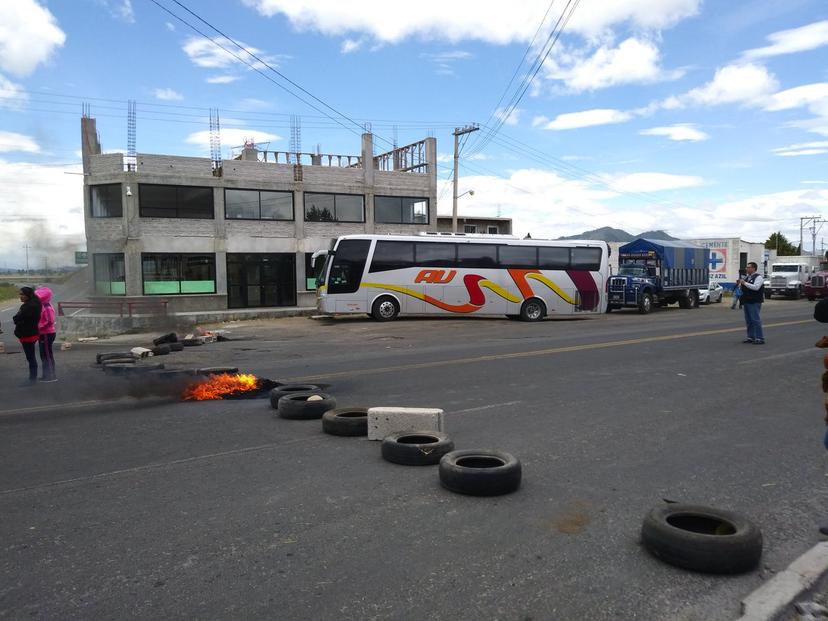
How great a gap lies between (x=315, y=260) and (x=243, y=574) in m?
21.7

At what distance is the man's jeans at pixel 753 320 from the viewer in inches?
549

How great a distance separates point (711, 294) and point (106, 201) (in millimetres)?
34596

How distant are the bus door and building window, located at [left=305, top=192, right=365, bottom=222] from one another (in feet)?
28.2

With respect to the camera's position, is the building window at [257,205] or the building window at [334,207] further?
the building window at [334,207]

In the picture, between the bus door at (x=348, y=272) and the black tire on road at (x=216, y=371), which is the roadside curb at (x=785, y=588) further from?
the bus door at (x=348, y=272)

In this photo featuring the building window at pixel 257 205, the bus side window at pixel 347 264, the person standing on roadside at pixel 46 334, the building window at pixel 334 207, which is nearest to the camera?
the person standing on roadside at pixel 46 334

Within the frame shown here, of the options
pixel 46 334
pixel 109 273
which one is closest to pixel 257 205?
pixel 109 273

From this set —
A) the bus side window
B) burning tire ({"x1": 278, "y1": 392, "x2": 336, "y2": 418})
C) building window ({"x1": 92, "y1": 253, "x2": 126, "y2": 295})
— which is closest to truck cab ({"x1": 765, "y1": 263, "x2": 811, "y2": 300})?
the bus side window

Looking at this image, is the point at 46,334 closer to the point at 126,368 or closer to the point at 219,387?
the point at 126,368

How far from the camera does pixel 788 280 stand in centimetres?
4369

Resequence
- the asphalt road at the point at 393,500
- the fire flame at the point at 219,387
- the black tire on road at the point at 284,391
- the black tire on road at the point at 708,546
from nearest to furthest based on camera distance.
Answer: the asphalt road at the point at 393,500 → the black tire on road at the point at 708,546 → the black tire on road at the point at 284,391 → the fire flame at the point at 219,387

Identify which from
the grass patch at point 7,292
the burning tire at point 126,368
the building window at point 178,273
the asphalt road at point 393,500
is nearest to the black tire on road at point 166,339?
the burning tire at point 126,368

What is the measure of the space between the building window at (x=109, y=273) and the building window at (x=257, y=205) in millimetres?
5447

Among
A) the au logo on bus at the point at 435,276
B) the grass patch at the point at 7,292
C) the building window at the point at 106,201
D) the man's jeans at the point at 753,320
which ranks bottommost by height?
the grass patch at the point at 7,292
